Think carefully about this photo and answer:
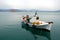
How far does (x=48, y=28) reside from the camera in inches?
838

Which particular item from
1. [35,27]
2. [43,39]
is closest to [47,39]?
[43,39]

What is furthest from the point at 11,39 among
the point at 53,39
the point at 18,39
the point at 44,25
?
the point at 44,25

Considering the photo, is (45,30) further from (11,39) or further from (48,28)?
(11,39)

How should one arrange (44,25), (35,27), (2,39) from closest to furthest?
(2,39), (44,25), (35,27)

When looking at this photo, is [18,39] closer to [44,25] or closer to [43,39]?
[43,39]

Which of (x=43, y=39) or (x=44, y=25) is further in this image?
(x=44, y=25)

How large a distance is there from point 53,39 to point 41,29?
5384mm

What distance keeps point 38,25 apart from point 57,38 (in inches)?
198

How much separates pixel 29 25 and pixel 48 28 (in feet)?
12.5

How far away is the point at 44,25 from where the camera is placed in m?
21.3

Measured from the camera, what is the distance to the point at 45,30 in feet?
71.9

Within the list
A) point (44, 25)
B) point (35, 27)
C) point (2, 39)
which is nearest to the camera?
point (2, 39)

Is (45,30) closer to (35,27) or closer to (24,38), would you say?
(35,27)

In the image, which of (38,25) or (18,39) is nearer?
(18,39)
